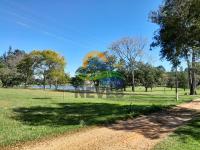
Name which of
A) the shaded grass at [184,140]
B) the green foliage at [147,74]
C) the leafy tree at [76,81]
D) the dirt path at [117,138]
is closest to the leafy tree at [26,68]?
the leafy tree at [76,81]

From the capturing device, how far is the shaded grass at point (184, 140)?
41.3ft

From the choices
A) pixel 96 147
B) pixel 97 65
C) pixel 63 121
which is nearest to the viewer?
pixel 96 147

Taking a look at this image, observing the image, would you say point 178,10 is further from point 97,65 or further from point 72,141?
point 97,65

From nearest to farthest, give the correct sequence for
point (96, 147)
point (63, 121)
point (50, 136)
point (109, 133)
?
point (96, 147) → point (50, 136) → point (109, 133) → point (63, 121)

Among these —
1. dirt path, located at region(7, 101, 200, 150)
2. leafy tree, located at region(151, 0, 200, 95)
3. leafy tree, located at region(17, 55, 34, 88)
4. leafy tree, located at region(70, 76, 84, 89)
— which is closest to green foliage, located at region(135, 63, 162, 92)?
leafy tree, located at region(70, 76, 84, 89)

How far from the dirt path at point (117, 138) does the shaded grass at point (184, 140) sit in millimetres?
396

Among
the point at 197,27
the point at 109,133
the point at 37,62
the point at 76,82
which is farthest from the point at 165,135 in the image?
the point at 76,82

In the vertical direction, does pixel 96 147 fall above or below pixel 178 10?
below

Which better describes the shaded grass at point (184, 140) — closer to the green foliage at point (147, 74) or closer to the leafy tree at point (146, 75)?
the green foliage at point (147, 74)

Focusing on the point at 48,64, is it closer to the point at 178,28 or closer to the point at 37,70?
the point at 37,70

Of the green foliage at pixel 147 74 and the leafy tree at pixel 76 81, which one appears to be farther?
the green foliage at pixel 147 74

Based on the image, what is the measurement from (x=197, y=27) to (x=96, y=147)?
13042 millimetres

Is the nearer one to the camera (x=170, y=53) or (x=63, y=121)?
(x=63, y=121)

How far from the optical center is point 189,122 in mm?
19219
